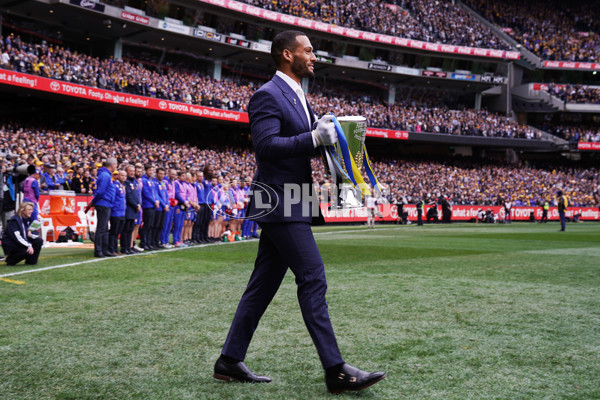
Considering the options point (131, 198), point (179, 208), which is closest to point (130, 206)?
point (131, 198)

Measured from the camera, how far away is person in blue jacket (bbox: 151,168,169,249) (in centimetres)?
1435

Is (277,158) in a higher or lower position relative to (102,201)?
higher

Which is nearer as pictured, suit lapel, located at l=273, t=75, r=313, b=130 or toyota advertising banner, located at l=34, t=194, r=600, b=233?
suit lapel, located at l=273, t=75, r=313, b=130

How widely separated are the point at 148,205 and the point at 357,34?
1590 inches

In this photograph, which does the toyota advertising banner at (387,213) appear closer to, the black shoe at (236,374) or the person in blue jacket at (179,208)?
the person in blue jacket at (179,208)

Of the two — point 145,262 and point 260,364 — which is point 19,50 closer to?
point 145,262

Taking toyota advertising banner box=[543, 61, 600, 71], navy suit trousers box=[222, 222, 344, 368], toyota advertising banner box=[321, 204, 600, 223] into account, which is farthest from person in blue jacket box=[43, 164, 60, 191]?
toyota advertising banner box=[543, 61, 600, 71]

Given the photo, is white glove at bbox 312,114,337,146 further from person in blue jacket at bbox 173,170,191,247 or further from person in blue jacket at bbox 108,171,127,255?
person in blue jacket at bbox 173,170,191,247

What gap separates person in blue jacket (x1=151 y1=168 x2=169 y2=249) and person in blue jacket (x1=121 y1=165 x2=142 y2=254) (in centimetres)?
93

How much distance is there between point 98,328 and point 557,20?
245 feet

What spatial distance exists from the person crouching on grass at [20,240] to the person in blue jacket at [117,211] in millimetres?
2129

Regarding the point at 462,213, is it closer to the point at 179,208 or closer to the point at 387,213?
the point at 387,213

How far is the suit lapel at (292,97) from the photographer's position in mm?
3594

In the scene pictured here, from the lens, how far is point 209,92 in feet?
134
